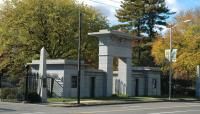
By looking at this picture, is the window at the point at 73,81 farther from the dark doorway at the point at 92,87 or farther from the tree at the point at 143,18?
the tree at the point at 143,18

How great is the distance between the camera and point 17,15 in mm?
49438

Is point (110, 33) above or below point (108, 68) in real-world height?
above

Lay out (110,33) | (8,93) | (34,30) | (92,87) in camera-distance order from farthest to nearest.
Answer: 1. (34,30)
2. (92,87)
3. (110,33)
4. (8,93)

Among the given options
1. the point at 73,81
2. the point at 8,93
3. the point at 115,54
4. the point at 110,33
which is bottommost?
the point at 8,93

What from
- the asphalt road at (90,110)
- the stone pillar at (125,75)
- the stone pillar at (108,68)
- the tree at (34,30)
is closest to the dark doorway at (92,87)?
the stone pillar at (108,68)

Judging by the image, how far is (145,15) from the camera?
72562 millimetres

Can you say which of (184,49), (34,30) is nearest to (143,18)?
(184,49)

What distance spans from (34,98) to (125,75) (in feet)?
51.2

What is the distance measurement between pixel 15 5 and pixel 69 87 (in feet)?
47.1

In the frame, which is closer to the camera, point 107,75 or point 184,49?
point 107,75

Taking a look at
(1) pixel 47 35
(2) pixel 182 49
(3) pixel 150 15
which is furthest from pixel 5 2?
(3) pixel 150 15

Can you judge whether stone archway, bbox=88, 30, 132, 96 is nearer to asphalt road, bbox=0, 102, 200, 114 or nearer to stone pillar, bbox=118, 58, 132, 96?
stone pillar, bbox=118, 58, 132, 96

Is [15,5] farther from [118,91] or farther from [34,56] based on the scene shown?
[118,91]

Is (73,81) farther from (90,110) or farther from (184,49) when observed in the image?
(184,49)
